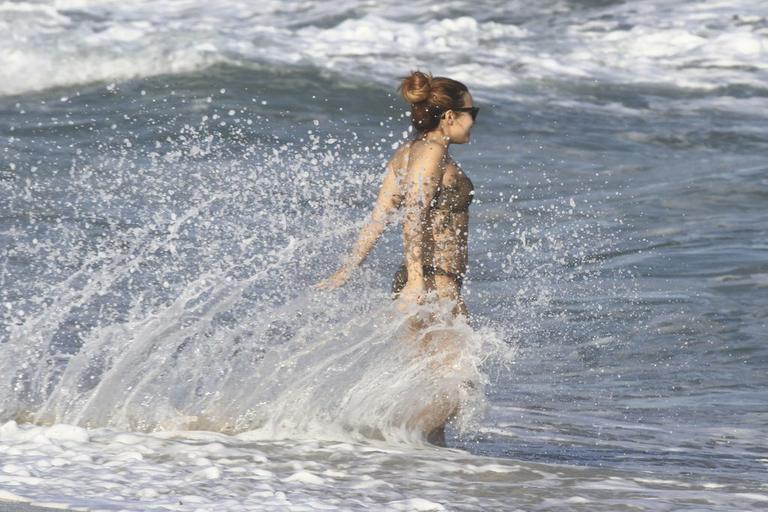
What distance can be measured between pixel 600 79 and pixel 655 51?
1.51 meters

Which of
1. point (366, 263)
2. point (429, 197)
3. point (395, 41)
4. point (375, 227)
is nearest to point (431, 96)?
point (429, 197)

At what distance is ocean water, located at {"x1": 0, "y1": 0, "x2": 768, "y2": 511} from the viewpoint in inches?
221

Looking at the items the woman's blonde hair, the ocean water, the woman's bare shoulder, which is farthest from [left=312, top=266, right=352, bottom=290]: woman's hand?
the woman's blonde hair

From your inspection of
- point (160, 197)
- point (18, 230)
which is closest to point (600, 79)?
point (160, 197)

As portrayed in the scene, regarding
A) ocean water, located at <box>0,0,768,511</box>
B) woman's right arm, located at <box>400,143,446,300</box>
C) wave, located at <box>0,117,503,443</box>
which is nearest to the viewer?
ocean water, located at <box>0,0,768,511</box>

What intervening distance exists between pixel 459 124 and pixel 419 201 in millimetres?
370

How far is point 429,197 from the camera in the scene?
595cm

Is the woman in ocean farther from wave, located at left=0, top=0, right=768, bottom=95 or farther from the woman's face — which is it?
wave, located at left=0, top=0, right=768, bottom=95

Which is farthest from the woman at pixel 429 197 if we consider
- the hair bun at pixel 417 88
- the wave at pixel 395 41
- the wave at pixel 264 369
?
the wave at pixel 395 41

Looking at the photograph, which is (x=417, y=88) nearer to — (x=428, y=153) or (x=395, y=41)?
(x=428, y=153)

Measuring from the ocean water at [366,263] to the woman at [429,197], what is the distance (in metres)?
0.23

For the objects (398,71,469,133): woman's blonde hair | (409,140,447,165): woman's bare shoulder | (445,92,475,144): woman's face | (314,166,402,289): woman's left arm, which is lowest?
(314,166,402,289): woman's left arm

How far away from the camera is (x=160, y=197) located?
11.2m

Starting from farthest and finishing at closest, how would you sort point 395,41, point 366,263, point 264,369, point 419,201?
1. point 395,41
2. point 366,263
3. point 264,369
4. point 419,201
